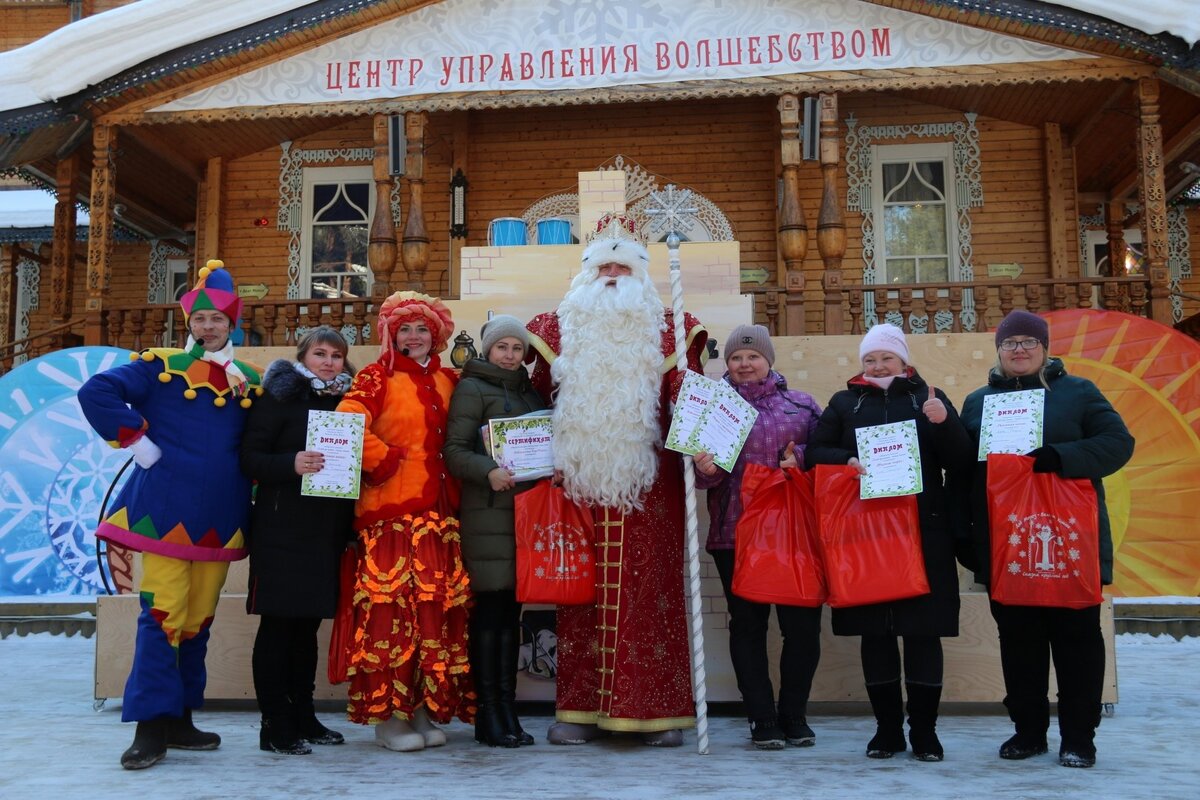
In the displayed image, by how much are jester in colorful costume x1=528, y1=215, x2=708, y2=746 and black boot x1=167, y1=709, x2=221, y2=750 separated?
1203mm

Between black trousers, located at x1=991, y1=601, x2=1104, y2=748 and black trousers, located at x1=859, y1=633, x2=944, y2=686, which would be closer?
black trousers, located at x1=991, y1=601, x2=1104, y2=748

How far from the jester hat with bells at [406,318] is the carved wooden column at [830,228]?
582 centimetres

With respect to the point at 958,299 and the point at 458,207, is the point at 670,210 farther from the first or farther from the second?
the point at 958,299

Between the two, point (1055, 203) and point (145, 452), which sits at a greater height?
point (1055, 203)

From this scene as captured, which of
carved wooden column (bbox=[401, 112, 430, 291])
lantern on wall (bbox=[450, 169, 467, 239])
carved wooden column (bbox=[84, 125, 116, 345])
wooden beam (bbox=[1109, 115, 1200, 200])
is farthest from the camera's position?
lantern on wall (bbox=[450, 169, 467, 239])

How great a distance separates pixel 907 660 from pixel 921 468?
65 centimetres

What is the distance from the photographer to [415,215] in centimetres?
988

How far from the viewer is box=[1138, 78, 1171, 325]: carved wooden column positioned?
30.6 ft

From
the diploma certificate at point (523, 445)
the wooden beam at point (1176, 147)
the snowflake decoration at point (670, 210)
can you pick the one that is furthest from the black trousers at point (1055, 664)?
the wooden beam at point (1176, 147)

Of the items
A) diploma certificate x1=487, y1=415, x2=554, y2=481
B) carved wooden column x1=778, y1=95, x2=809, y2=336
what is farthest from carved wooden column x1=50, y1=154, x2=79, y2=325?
diploma certificate x1=487, y1=415, x2=554, y2=481

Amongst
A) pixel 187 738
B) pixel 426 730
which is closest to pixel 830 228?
pixel 426 730

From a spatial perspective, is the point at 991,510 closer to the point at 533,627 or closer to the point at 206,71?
the point at 533,627

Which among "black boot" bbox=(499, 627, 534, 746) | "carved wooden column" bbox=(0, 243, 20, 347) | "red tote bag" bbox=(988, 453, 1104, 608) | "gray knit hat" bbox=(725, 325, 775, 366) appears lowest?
"black boot" bbox=(499, 627, 534, 746)

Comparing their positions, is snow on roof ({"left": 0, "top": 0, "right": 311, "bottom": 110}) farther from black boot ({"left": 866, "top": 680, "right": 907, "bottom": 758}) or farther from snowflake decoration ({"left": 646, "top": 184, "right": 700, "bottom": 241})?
black boot ({"left": 866, "top": 680, "right": 907, "bottom": 758})
